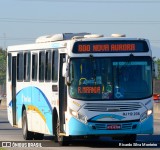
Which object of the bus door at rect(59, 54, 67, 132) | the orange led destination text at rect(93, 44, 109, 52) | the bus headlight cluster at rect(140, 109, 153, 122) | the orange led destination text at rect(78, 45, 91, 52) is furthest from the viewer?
the bus door at rect(59, 54, 67, 132)

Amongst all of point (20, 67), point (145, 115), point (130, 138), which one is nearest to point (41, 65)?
point (20, 67)

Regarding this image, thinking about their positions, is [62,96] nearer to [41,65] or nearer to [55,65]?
[55,65]

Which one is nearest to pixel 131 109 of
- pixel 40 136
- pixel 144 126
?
pixel 144 126

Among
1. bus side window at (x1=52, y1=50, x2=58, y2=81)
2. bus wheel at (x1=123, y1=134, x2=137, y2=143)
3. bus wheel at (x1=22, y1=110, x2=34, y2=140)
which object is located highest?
bus side window at (x1=52, y1=50, x2=58, y2=81)

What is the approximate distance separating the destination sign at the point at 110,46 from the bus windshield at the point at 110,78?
24 cm

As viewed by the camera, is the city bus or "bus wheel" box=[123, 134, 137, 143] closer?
the city bus

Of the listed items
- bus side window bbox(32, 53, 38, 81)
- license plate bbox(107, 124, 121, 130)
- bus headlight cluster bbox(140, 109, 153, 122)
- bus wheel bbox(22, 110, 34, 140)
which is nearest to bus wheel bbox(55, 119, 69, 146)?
license plate bbox(107, 124, 121, 130)

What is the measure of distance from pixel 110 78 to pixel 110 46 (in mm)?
885

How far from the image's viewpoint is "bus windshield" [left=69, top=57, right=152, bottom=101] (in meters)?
23.0

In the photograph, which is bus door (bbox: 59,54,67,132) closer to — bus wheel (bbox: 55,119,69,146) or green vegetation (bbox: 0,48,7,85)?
bus wheel (bbox: 55,119,69,146)

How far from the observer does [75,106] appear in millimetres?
22906

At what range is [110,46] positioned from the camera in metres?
23.5

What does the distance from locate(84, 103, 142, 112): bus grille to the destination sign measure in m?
1.44

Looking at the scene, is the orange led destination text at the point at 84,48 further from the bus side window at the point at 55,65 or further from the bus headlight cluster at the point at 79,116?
the bus headlight cluster at the point at 79,116
